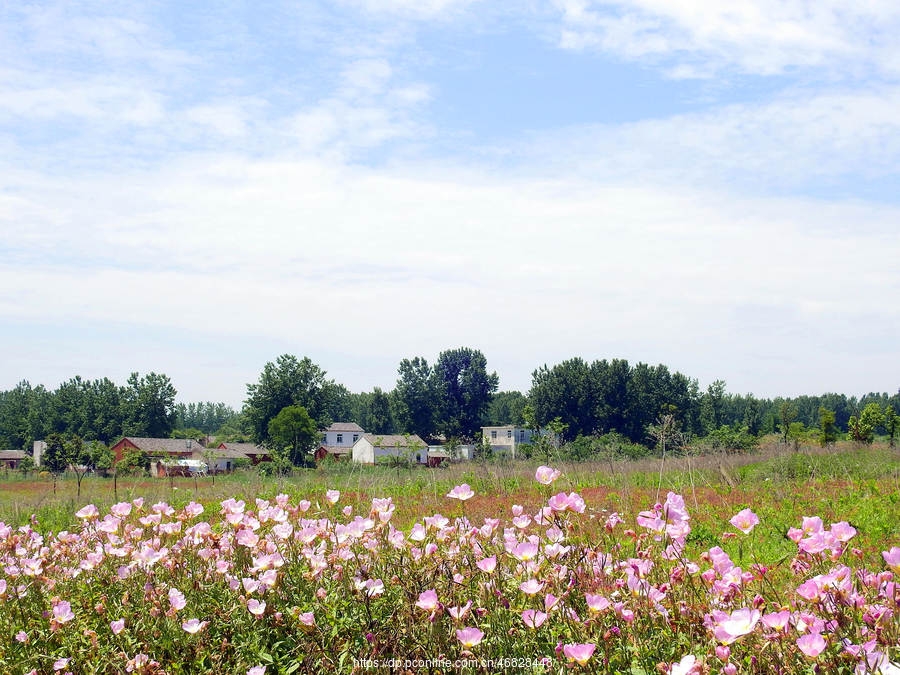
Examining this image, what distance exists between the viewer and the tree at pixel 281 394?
5553 centimetres

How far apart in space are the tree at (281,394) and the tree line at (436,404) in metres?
0.08

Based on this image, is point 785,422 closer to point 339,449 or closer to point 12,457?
point 339,449

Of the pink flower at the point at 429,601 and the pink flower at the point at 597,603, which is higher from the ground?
the pink flower at the point at 597,603

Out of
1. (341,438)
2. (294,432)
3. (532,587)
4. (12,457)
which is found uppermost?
(532,587)

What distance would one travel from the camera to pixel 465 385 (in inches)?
2840

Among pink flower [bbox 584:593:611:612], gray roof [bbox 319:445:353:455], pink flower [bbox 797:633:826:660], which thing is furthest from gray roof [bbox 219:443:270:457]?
pink flower [bbox 797:633:826:660]

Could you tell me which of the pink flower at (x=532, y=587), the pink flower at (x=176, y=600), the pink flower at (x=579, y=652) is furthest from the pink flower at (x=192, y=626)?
the pink flower at (x=579, y=652)

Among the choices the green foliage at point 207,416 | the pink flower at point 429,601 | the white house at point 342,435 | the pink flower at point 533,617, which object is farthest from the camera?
the green foliage at point 207,416

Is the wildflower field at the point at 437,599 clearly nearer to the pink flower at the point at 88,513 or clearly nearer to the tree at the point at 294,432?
the pink flower at the point at 88,513

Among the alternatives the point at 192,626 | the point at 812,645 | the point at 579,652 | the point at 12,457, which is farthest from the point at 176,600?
the point at 12,457

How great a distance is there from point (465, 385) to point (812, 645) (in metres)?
70.6

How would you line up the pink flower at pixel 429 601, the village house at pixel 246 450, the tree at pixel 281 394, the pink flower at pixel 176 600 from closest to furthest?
the pink flower at pixel 429 601 < the pink flower at pixel 176 600 < the tree at pixel 281 394 < the village house at pixel 246 450

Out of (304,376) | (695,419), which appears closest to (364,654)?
(304,376)

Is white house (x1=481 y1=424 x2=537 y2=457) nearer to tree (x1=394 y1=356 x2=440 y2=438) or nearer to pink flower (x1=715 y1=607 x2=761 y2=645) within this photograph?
tree (x1=394 y1=356 x2=440 y2=438)
